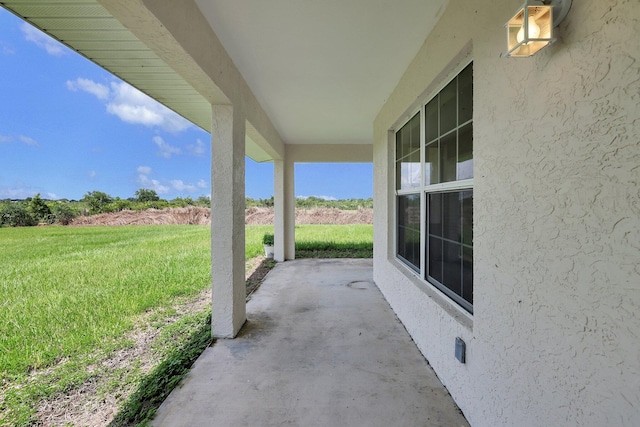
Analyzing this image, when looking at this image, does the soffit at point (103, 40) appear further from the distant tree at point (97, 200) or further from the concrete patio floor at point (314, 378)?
the distant tree at point (97, 200)

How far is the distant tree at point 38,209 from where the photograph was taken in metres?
8.75

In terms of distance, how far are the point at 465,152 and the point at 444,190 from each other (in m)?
0.45

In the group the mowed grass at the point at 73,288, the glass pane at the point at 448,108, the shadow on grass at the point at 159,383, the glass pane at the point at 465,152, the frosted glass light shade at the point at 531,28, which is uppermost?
the glass pane at the point at 448,108

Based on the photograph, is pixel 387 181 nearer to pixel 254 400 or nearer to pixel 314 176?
pixel 254 400

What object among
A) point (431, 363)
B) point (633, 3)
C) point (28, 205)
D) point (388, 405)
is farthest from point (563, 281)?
point (28, 205)

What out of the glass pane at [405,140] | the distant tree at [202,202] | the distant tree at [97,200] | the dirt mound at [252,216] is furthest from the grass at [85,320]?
the distant tree at [202,202]

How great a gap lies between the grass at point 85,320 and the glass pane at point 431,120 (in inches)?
127

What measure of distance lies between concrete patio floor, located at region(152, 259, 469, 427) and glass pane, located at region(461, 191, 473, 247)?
Result: 4.03 feet

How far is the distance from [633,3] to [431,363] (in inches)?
101

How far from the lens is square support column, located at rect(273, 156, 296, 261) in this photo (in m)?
7.33

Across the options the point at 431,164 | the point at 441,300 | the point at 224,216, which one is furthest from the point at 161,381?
the point at 431,164

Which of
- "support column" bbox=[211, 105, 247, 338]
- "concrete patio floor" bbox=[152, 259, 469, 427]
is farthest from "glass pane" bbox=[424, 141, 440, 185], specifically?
"support column" bbox=[211, 105, 247, 338]

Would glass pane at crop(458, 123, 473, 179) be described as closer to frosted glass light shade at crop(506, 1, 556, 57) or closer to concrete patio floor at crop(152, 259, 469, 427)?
frosted glass light shade at crop(506, 1, 556, 57)

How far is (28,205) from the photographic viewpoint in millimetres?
8586
